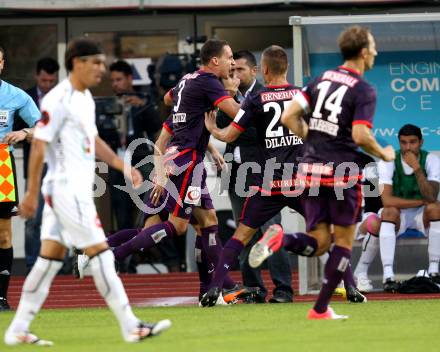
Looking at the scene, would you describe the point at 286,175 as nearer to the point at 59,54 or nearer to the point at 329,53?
the point at 329,53

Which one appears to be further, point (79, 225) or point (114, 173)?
point (114, 173)

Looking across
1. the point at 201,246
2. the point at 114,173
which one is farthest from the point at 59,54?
the point at 201,246

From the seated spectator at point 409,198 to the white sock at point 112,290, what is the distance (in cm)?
576

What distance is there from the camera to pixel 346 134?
9.46m

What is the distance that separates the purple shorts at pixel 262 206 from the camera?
11.3 m

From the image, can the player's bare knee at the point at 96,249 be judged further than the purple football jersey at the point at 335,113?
No

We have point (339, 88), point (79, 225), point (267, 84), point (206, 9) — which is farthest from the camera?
point (206, 9)

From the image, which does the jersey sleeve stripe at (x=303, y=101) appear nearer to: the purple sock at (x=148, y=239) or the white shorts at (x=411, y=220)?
the purple sock at (x=148, y=239)

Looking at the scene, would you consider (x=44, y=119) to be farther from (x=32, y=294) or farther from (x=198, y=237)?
(x=198, y=237)

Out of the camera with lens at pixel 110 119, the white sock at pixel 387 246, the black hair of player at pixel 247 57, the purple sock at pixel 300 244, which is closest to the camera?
the purple sock at pixel 300 244

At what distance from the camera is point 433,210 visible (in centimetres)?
1345

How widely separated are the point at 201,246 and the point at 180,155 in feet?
3.04

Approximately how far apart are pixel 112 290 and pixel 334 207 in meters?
2.07

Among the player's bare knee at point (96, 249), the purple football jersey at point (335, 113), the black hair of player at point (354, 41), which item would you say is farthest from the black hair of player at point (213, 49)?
the player's bare knee at point (96, 249)
